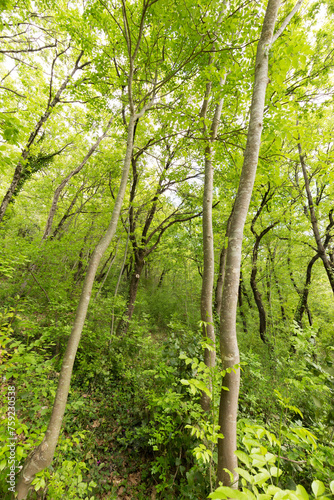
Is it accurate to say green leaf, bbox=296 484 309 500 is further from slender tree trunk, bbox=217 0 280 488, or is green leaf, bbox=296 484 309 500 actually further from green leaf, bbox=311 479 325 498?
slender tree trunk, bbox=217 0 280 488

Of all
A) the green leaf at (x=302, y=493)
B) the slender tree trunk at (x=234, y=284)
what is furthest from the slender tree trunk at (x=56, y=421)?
the green leaf at (x=302, y=493)

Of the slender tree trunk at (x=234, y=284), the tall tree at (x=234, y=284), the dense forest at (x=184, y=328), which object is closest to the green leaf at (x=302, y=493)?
the dense forest at (x=184, y=328)

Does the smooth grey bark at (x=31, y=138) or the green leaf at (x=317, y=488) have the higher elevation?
the smooth grey bark at (x=31, y=138)

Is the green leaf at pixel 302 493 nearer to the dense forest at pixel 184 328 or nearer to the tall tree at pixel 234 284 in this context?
the dense forest at pixel 184 328

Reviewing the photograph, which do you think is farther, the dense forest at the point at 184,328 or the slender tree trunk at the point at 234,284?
the dense forest at the point at 184,328

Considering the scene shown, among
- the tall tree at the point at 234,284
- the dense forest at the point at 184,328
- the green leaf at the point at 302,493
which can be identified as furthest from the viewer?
the dense forest at the point at 184,328

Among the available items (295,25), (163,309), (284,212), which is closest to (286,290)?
(284,212)

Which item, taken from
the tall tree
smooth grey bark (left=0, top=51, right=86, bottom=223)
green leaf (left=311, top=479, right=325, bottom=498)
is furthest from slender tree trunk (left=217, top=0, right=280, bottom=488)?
smooth grey bark (left=0, top=51, right=86, bottom=223)

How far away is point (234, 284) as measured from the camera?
2.13 m

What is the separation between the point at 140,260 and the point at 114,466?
5.41 metres

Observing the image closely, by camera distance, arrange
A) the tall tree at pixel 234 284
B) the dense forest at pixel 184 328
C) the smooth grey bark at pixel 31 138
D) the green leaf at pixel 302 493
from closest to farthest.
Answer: the green leaf at pixel 302 493 < the tall tree at pixel 234 284 < the dense forest at pixel 184 328 < the smooth grey bark at pixel 31 138

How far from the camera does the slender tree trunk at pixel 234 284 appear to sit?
180 cm

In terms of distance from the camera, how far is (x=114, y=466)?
11.0 ft

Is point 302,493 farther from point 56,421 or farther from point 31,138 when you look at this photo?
point 31,138
